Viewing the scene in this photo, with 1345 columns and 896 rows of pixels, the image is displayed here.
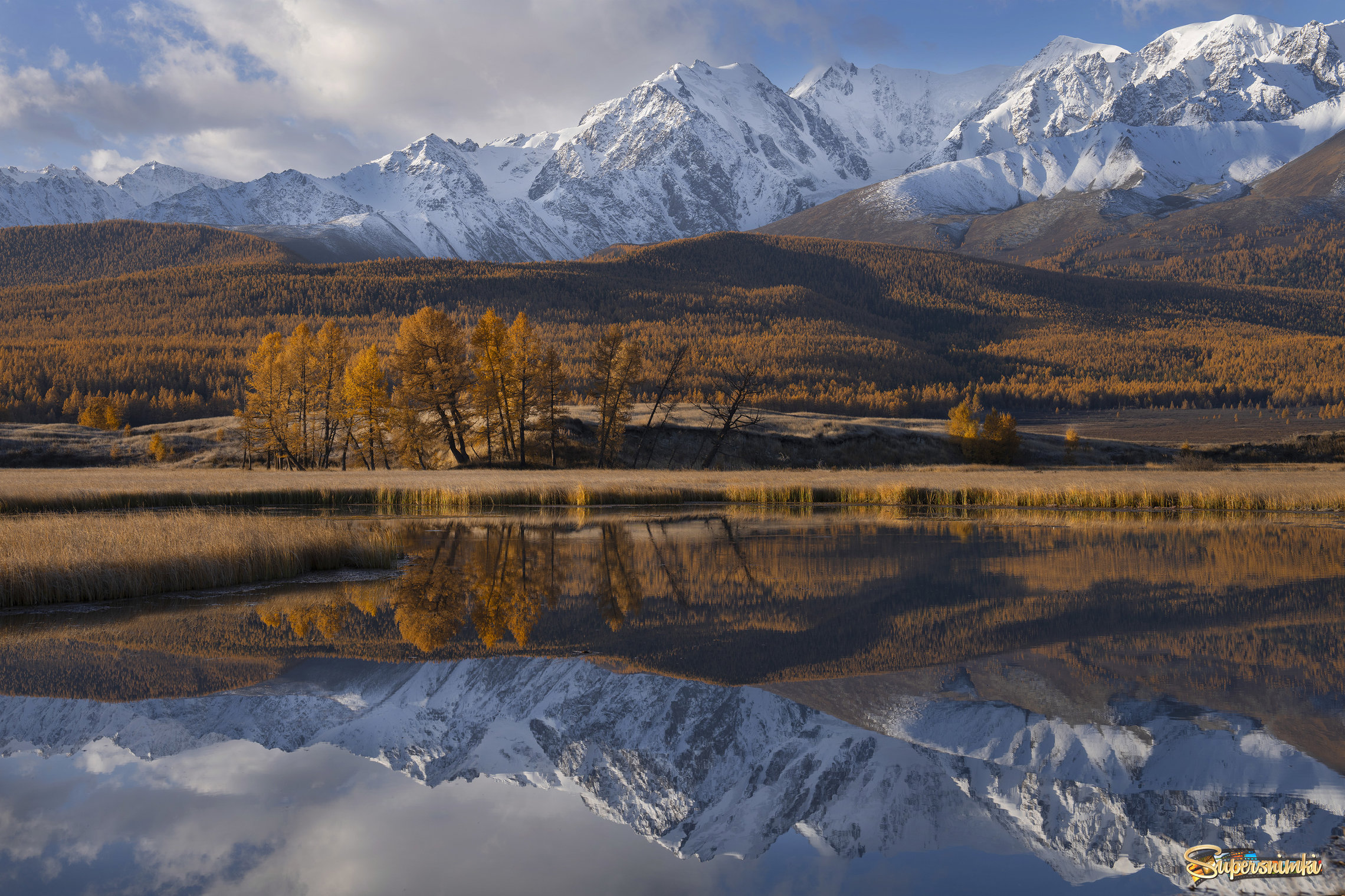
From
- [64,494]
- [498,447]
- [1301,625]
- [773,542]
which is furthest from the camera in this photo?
[498,447]

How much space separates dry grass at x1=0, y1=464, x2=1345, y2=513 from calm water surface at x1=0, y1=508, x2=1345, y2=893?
25.5 m

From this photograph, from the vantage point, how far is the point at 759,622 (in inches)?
600

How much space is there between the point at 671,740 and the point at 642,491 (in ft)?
123

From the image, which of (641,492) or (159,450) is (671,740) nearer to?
(641,492)

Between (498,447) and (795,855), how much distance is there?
69.2 m

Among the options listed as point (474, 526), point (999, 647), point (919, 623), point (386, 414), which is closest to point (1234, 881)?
point (999, 647)

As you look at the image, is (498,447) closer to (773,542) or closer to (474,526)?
(474,526)

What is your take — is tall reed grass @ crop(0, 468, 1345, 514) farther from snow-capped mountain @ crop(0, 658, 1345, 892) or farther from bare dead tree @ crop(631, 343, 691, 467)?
snow-capped mountain @ crop(0, 658, 1345, 892)

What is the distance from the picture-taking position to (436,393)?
2662 inches

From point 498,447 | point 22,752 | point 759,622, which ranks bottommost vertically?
point 498,447

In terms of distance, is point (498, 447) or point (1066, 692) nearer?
point (1066, 692)

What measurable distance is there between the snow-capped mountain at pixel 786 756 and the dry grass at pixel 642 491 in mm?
31195

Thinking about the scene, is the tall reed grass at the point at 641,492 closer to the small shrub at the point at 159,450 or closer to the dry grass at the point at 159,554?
the dry grass at the point at 159,554

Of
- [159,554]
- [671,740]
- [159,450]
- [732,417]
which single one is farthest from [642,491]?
[159,450]
